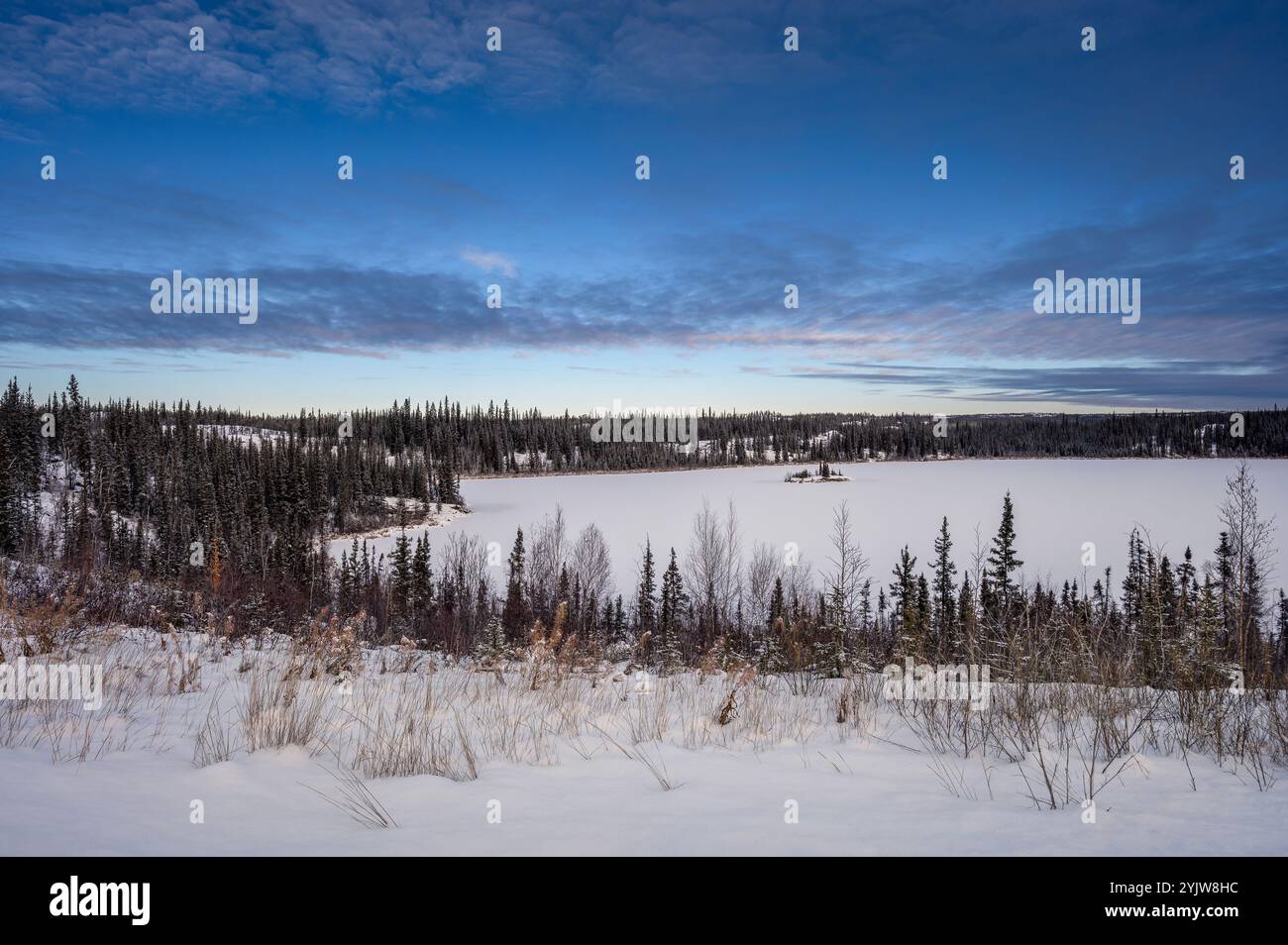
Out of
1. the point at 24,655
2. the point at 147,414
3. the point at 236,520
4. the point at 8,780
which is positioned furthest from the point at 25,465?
the point at 8,780

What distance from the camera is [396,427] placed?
7598 inches

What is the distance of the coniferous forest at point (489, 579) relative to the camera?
9.70 m

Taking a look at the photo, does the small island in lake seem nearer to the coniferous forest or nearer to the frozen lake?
the frozen lake

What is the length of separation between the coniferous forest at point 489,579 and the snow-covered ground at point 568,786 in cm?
227

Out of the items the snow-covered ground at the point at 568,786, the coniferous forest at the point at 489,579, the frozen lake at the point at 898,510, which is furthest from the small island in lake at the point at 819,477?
the snow-covered ground at the point at 568,786

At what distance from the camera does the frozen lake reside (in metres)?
83.7

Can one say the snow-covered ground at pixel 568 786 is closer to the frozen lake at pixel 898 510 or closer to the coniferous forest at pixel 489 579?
the coniferous forest at pixel 489 579

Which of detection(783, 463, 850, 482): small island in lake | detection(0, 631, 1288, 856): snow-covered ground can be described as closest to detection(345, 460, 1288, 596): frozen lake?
detection(783, 463, 850, 482): small island in lake

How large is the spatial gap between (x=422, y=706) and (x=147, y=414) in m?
159

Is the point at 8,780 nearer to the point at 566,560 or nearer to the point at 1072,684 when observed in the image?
the point at 1072,684

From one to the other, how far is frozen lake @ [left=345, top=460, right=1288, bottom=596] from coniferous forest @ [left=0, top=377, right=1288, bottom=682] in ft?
15.8

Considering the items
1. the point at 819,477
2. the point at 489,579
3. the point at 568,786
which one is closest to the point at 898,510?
the point at 819,477
